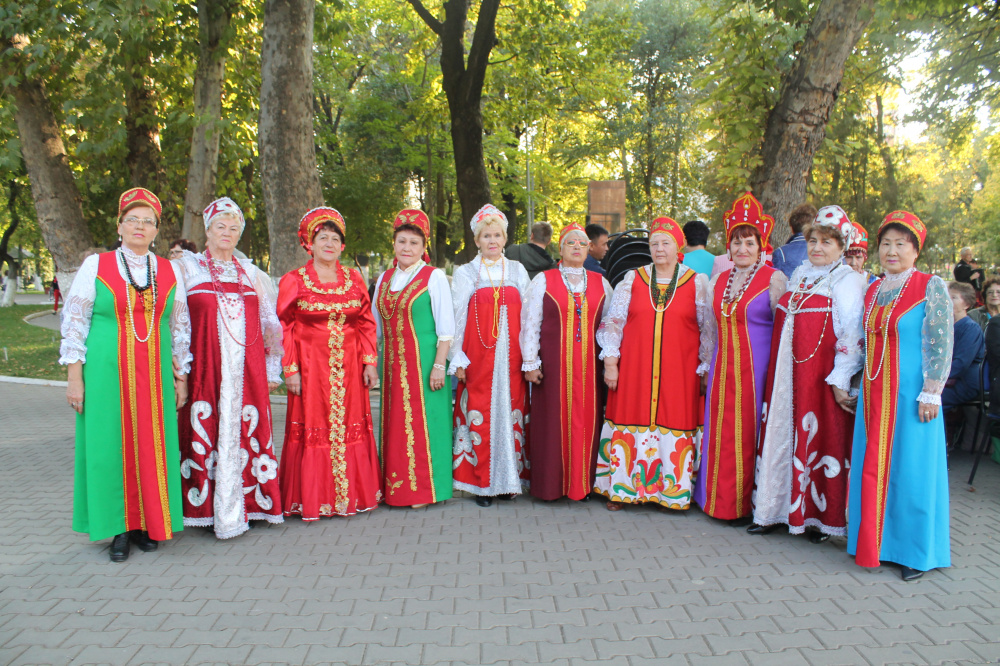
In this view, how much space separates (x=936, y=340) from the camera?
11.5ft

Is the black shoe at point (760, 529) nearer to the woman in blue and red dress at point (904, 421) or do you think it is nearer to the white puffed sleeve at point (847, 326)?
→ the woman in blue and red dress at point (904, 421)

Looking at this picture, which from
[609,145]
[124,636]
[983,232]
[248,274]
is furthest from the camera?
[983,232]

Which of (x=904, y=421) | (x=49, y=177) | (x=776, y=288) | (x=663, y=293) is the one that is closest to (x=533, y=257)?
(x=663, y=293)

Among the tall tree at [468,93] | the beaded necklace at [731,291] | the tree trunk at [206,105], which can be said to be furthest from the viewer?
the tall tree at [468,93]

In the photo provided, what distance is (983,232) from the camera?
33375 millimetres

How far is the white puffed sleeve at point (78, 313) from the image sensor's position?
365 centimetres

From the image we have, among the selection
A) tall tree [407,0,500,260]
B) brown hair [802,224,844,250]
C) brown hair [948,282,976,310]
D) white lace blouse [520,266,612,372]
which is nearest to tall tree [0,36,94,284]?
tall tree [407,0,500,260]

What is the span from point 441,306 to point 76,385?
229cm

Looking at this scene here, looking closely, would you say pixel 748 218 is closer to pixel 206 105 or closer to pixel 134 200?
pixel 134 200

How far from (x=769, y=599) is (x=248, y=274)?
3685 mm

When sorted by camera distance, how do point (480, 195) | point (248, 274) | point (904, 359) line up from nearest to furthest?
point (904, 359)
point (248, 274)
point (480, 195)

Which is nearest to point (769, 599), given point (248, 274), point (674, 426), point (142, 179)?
point (674, 426)

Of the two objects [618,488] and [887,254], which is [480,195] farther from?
[887,254]

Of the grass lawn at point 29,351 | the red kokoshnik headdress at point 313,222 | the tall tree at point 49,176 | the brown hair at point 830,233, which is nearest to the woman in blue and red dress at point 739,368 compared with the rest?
the brown hair at point 830,233
